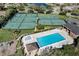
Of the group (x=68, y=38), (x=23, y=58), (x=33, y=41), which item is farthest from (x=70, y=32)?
(x=23, y=58)

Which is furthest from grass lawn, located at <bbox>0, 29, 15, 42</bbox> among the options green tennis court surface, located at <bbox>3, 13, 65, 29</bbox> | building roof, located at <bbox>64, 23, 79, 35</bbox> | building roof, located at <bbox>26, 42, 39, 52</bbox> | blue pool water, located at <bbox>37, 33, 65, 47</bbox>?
building roof, located at <bbox>64, 23, 79, 35</bbox>

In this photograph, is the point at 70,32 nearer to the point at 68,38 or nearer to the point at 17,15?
the point at 68,38

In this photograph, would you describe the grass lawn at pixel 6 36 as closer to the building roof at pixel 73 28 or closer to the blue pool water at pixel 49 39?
the blue pool water at pixel 49 39

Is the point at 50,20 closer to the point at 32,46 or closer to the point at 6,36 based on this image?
the point at 32,46

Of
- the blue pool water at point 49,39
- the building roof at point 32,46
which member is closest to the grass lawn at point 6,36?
the building roof at point 32,46

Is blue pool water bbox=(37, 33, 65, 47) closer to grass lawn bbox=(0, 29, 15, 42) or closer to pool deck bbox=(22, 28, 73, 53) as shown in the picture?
pool deck bbox=(22, 28, 73, 53)

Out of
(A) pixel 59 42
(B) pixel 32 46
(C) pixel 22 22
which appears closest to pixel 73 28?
(A) pixel 59 42

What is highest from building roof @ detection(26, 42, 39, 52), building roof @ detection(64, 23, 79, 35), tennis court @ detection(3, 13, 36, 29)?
tennis court @ detection(3, 13, 36, 29)
